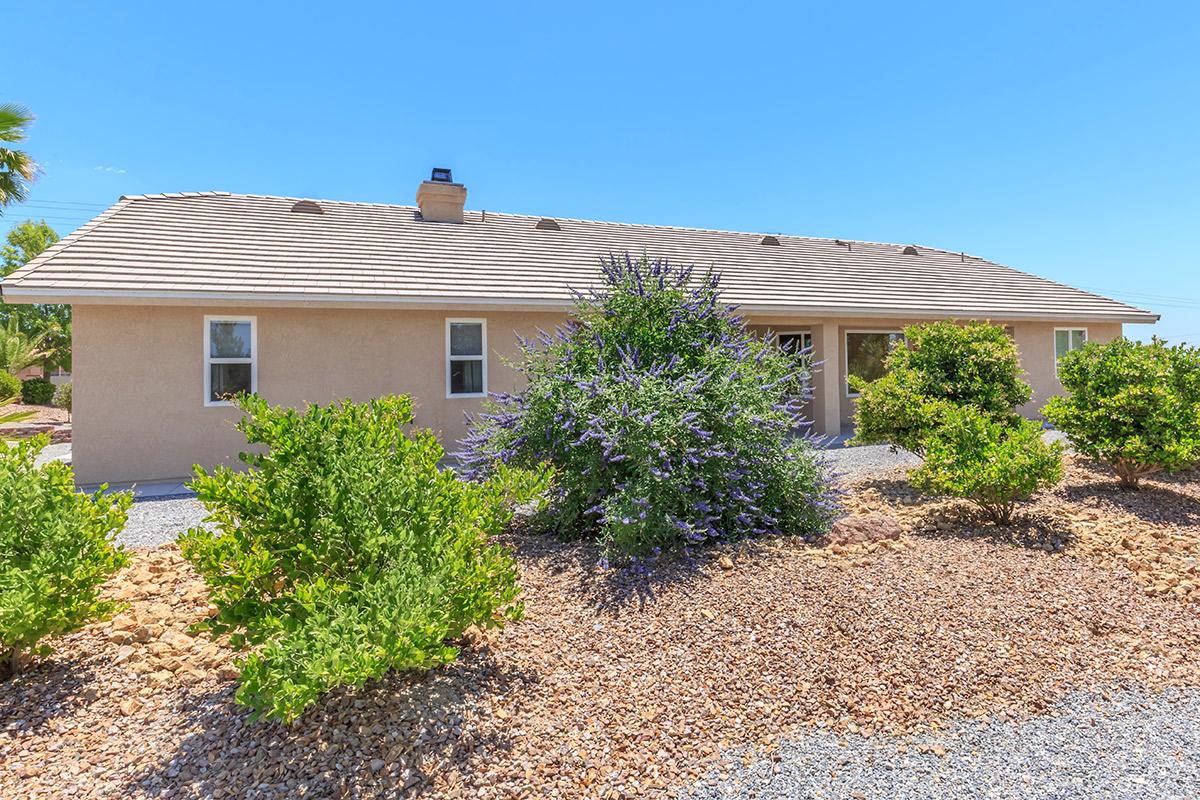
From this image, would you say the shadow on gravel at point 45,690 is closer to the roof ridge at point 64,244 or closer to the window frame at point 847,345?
the roof ridge at point 64,244

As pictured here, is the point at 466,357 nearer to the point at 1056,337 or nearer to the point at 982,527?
the point at 982,527

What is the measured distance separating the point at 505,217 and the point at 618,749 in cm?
1474

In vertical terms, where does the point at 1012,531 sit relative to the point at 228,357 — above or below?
below

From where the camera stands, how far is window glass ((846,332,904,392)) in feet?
48.3

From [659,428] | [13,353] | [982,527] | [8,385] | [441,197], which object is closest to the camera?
[659,428]

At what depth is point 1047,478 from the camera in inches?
217

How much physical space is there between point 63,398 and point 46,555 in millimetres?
25261

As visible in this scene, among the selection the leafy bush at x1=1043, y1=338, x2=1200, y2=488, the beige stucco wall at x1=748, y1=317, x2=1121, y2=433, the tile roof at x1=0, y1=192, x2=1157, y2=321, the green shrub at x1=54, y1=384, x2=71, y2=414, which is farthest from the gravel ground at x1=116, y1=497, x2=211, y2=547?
the green shrub at x1=54, y1=384, x2=71, y2=414

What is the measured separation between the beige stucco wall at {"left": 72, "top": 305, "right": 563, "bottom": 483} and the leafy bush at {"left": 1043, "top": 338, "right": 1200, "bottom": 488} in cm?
822

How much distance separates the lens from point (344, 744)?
258cm

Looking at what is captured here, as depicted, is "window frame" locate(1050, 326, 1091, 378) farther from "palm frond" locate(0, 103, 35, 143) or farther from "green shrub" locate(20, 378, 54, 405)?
"green shrub" locate(20, 378, 54, 405)

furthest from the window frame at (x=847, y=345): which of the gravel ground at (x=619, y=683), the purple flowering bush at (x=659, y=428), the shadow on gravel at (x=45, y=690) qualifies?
the shadow on gravel at (x=45, y=690)

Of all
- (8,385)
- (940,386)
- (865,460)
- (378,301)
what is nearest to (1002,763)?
(940,386)

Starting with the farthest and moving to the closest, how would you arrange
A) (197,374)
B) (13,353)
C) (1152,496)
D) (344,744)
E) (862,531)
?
(13,353), (197,374), (1152,496), (862,531), (344,744)
